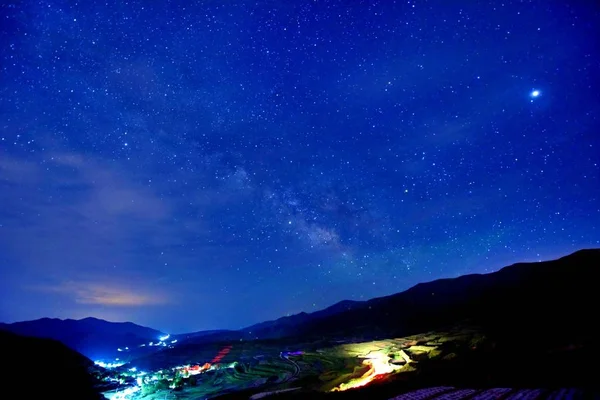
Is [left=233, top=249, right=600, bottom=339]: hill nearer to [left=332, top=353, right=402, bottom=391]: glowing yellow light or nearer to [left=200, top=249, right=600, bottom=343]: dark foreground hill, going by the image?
[left=200, top=249, right=600, bottom=343]: dark foreground hill

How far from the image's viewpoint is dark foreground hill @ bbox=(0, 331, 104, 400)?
3561 cm

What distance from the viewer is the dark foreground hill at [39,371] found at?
3561 cm

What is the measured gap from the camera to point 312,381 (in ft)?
176

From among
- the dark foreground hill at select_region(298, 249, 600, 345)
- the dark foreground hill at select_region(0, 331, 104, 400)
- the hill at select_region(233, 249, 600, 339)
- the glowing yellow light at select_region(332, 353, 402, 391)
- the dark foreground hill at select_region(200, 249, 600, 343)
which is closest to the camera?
the dark foreground hill at select_region(0, 331, 104, 400)

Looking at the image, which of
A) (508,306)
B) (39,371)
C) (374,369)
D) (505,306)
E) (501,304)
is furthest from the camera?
(501,304)

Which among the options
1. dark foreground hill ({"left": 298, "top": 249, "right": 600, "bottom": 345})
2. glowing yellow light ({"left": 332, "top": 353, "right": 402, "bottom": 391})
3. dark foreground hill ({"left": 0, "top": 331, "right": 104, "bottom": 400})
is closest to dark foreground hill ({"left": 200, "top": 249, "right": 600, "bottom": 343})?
dark foreground hill ({"left": 298, "top": 249, "right": 600, "bottom": 345})

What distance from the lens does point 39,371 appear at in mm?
39156

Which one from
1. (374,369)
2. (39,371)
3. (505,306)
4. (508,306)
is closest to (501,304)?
(505,306)

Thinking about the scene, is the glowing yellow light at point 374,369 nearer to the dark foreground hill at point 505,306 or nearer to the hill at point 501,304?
the dark foreground hill at point 505,306

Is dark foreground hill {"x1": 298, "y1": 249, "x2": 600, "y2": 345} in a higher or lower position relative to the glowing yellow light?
higher

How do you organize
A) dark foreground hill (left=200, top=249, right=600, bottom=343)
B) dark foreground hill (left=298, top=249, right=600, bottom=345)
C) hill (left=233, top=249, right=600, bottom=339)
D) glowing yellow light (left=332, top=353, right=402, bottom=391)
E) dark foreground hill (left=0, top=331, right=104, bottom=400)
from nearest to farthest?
dark foreground hill (left=0, top=331, right=104, bottom=400)
glowing yellow light (left=332, top=353, right=402, bottom=391)
dark foreground hill (left=298, top=249, right=600, bottom=345)
dark foreground hill (left=200, top=249, right=600, bottom=343)
hill (left=233, top=249, right=600, bottom=339)

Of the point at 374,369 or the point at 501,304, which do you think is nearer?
the point at 374,369

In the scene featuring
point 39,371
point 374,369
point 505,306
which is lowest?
point 374,369

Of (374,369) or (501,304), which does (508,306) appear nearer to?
(501,304)
